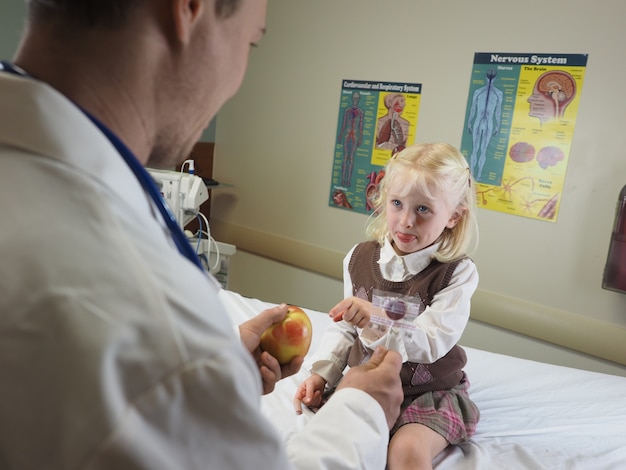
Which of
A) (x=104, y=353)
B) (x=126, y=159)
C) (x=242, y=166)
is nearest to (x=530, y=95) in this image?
(x=242, y=166)

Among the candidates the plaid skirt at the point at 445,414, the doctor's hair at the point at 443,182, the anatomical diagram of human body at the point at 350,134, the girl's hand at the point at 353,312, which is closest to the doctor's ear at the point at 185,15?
the girl's hand at the point at 353,312

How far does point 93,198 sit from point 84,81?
0.67 feet

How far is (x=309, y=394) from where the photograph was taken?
75.4 inches

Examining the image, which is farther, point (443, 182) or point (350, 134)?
point (350, 134)

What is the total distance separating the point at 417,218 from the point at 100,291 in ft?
5.05

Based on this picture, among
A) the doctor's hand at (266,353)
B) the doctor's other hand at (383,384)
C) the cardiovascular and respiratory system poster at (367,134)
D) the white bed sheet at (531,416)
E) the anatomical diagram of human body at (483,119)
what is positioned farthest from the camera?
the cardiovascular and respiratory system poster at (367,134)

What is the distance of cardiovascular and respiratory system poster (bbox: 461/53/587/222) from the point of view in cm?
269

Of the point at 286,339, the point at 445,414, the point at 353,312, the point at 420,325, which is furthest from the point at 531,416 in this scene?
the point at 286,339

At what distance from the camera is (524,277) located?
2.86 m

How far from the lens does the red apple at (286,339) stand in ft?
4.75

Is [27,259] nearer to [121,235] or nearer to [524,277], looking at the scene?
[121,235]

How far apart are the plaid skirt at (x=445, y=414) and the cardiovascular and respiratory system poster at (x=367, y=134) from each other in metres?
1.64

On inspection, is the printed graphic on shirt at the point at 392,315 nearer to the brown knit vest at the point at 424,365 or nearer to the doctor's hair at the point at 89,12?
the brown knit vest at the point at 424,365

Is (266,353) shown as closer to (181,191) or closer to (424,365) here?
(424,365)
